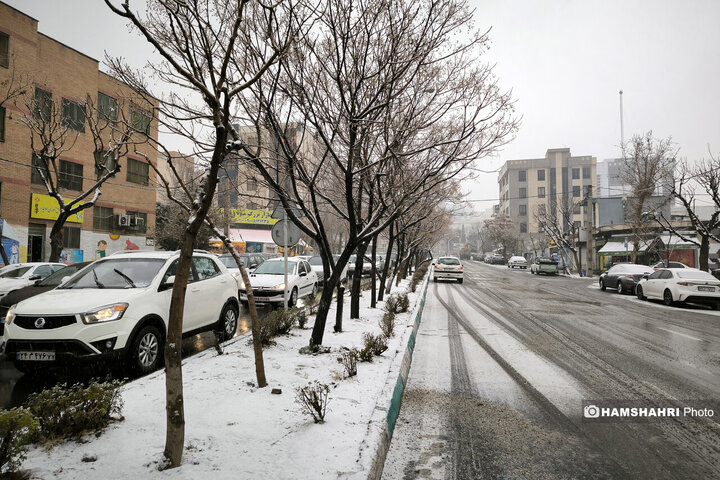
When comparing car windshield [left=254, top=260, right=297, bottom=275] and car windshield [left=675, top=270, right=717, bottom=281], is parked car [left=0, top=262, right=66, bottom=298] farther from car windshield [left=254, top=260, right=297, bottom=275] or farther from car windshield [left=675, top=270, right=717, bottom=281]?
car windshield [left=675, top=270, right=717, bottom=281]

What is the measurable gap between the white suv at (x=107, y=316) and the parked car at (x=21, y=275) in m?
4.65

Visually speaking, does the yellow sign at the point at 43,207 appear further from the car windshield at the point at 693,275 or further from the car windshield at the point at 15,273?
the car windshield at the point at 693,275

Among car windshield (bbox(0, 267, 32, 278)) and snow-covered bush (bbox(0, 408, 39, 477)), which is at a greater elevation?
car windshield (bbox(0, 267, 32, 278))

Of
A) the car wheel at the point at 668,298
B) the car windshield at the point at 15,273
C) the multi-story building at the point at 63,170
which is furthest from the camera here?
the multi-story building at the point at 63,170

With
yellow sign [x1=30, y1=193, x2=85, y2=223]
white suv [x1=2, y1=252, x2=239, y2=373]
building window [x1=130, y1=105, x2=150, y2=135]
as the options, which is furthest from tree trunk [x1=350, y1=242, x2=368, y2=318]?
yellow sign [x1=30, y1=193, x2=85, y2=223]

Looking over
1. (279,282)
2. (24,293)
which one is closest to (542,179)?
(279,282)

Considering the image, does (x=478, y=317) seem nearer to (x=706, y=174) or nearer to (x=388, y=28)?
(x=388, y=28)

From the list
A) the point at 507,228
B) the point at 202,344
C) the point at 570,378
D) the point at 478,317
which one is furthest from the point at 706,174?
the point at 507,228

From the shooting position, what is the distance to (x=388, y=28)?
587 cm

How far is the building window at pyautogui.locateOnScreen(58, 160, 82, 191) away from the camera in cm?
2377

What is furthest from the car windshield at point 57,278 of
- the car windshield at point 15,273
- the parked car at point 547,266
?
the parked car at point 547,266

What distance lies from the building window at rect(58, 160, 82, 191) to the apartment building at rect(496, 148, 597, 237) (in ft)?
240

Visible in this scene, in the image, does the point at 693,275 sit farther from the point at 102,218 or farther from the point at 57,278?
the point at 102,218

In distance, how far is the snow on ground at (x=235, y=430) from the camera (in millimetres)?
2676
